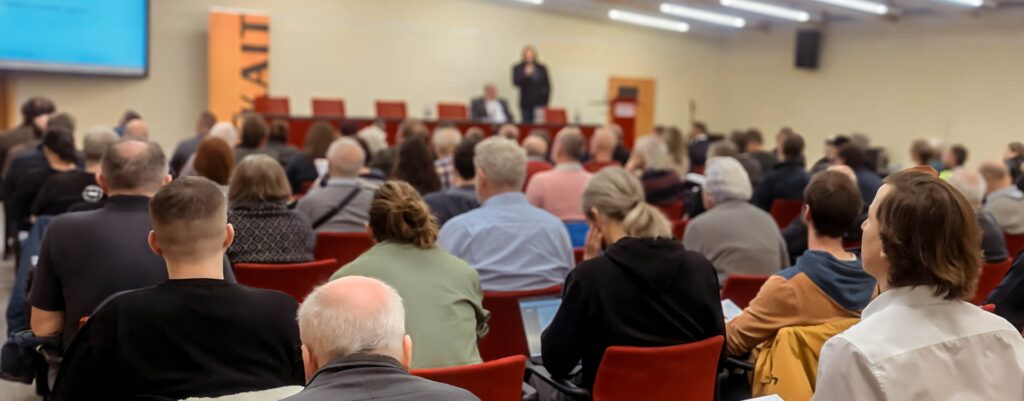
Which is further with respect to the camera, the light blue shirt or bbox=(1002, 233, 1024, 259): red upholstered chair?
bbox=(1002, 233, 1024, 259): red upholstered chair

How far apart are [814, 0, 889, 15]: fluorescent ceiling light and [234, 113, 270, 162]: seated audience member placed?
31.2ft

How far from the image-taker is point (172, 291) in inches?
84.7

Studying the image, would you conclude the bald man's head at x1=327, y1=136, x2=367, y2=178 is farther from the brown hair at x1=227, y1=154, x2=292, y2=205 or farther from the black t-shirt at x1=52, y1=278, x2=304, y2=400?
the black t-shirt at x1=52, y1=278, x2=304, y2=400

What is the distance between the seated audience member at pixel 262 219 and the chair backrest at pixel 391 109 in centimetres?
951

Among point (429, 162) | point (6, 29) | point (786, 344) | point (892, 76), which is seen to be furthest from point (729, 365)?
point (892, 76)

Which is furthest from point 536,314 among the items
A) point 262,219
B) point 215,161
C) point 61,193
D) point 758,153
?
point 758,153

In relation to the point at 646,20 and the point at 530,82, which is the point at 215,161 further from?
the point at 646,20

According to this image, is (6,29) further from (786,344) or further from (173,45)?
(786,344)

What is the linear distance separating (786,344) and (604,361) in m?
0.51

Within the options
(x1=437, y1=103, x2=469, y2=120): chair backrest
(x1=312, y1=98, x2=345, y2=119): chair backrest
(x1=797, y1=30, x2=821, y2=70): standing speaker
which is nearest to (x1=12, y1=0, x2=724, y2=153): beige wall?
(x1=312, y1=98, x2=345, y2=119): chair backrest

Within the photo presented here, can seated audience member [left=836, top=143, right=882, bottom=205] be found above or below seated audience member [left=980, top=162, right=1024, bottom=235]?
above

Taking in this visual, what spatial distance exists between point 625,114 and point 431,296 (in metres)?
10.6

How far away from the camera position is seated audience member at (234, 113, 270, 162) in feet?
22.3

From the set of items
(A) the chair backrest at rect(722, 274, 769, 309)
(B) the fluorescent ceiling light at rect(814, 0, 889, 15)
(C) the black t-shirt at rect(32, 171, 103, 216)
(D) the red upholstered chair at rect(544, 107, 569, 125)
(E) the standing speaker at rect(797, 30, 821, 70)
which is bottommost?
(A) the chair backrest at rect(722, 274, 769, 309)
